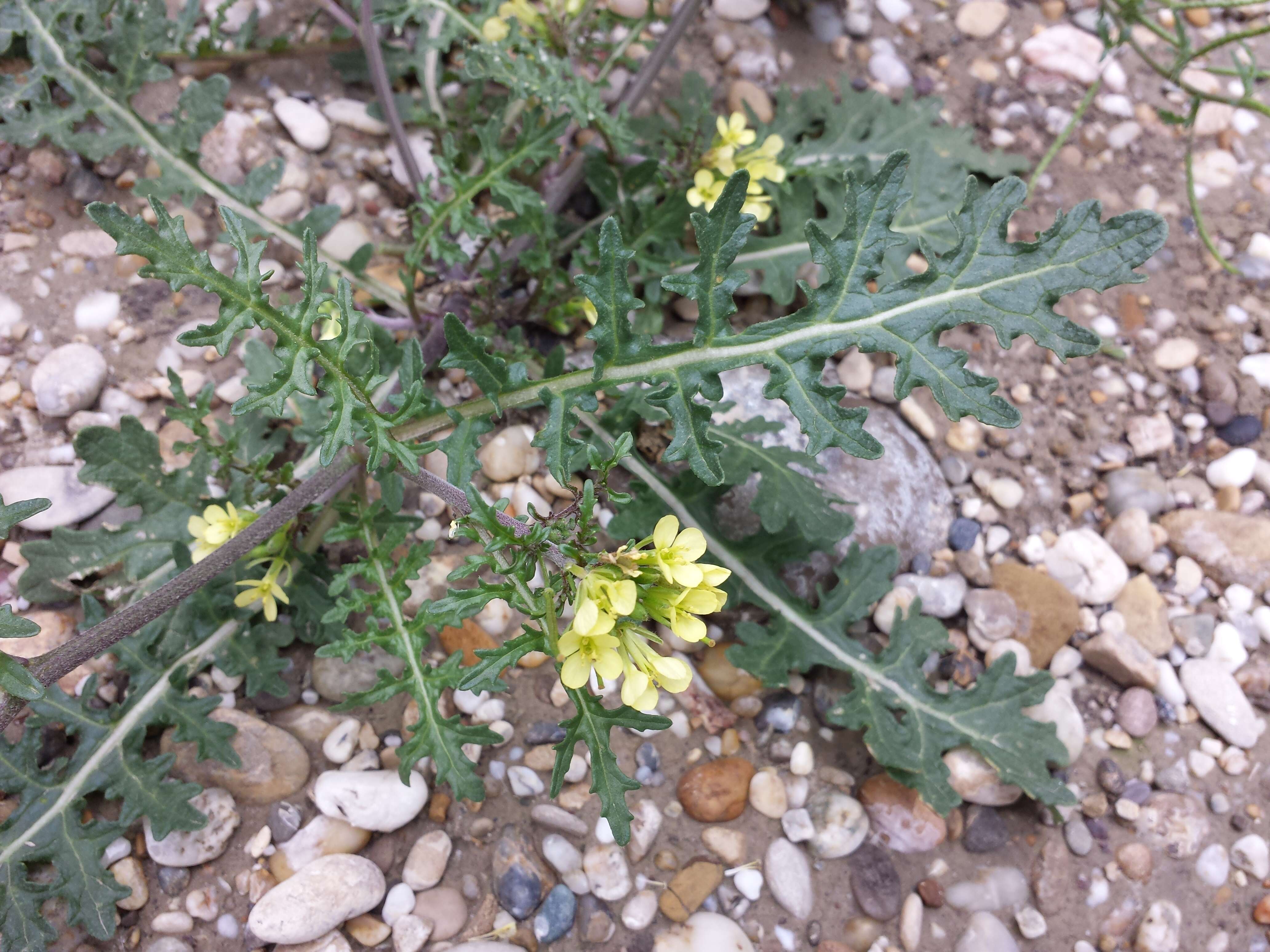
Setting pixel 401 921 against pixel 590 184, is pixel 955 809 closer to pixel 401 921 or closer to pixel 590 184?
pixel 401 921

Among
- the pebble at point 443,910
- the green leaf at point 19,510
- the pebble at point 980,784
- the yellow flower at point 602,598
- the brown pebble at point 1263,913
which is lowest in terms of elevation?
the brown pebble at point 1263,913

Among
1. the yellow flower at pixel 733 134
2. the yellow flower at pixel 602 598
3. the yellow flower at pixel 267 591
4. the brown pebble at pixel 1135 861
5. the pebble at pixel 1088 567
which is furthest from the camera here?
the pebble at pixel 1088 567

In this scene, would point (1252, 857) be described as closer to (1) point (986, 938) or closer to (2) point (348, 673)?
(1) point (986, 938)

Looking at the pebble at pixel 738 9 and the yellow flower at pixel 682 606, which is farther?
the pebble at pixel 738 9

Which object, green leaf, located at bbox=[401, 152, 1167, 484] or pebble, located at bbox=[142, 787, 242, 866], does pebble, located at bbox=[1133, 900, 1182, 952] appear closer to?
green leaf, located at bbox=[401, 152, 1167, 484]

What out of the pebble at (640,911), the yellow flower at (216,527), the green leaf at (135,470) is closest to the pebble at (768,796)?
the pebble at (640,911)

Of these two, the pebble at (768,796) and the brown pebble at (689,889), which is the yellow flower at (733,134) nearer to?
the pebble at (768,796)
